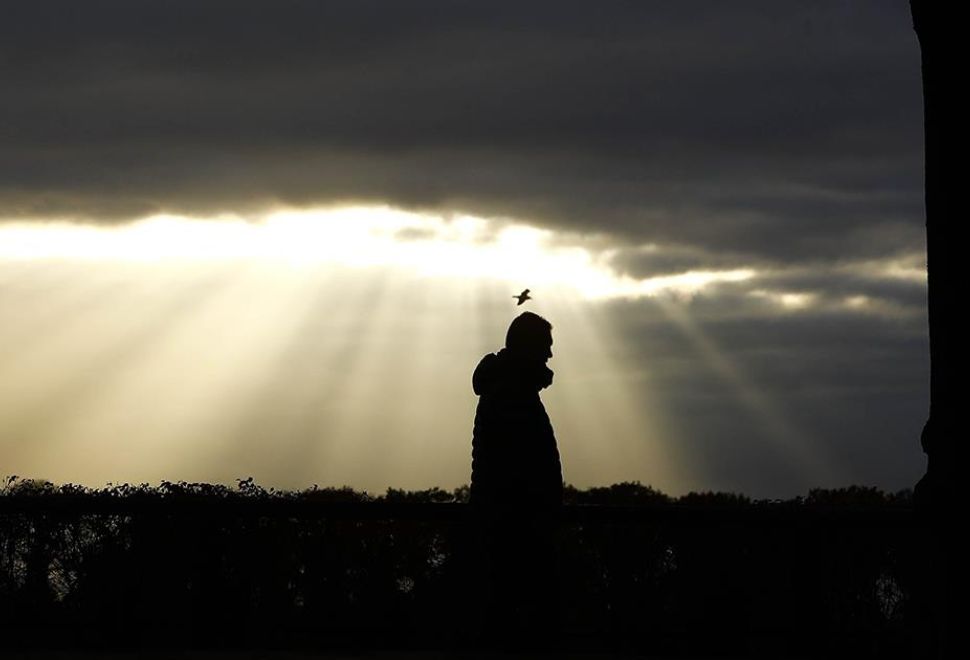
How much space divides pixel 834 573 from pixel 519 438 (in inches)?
145

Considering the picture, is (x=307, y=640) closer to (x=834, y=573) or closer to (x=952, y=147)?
(x=834, y=573)

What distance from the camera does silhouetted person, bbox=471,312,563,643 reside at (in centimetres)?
1250

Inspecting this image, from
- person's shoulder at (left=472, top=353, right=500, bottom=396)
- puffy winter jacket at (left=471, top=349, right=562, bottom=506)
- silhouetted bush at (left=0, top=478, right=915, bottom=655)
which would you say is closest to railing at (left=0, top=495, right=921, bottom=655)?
silhouetted bush at (left=0, top=478, right=915, bottom=655)

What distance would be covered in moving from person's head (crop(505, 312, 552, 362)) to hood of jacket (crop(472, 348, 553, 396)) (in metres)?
0.07

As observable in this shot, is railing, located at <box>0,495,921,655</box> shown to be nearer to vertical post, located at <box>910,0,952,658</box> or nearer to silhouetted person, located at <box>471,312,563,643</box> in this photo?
silhouetted person, located at <box>471,312,563,643</box>

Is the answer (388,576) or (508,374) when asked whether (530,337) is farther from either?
(388,576)

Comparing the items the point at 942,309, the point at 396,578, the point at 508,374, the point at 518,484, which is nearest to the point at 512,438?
the point at 518,484

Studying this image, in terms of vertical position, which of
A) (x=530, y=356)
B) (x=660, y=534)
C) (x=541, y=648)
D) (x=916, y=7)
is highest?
(x=916, y=7)

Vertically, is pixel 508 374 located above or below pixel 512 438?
above

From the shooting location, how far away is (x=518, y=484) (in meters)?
12.8

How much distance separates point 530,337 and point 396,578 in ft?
10.8

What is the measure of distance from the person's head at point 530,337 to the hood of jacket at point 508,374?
0.22ft

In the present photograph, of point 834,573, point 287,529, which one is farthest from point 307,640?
point 834,573

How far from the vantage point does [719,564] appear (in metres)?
13.9
